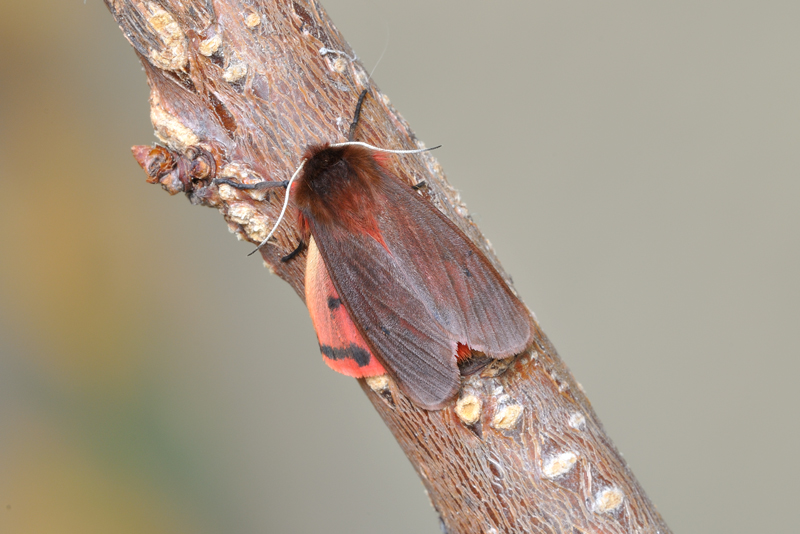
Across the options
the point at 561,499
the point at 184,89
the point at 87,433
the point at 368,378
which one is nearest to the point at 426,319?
the point at 368,378

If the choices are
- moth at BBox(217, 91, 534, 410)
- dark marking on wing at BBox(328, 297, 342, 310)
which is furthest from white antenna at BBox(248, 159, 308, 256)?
dark marking on wing at BBox(328, 297, 342, 310)

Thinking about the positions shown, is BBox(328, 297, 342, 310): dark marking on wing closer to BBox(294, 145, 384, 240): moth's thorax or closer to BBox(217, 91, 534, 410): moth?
BBox(217, 91, 534, 410): moth

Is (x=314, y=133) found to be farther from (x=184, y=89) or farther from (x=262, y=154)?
(x=184, y=89)

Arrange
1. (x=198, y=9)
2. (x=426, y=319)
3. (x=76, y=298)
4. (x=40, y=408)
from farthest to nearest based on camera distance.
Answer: (x=76, y=298) < (x=40, y=408) < (x=426, y=319) < (x=198, y=9)

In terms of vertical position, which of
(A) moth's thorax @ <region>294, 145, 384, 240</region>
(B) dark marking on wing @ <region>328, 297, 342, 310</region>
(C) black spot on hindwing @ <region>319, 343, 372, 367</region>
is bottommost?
(C) black spot on hindwing @ <region>319, 343, 372, 367</region>

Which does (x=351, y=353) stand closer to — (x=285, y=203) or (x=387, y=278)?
(x=387, y=278)

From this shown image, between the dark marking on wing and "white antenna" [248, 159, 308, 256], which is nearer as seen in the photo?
"white antenna" [248, 159, 308, 256]
